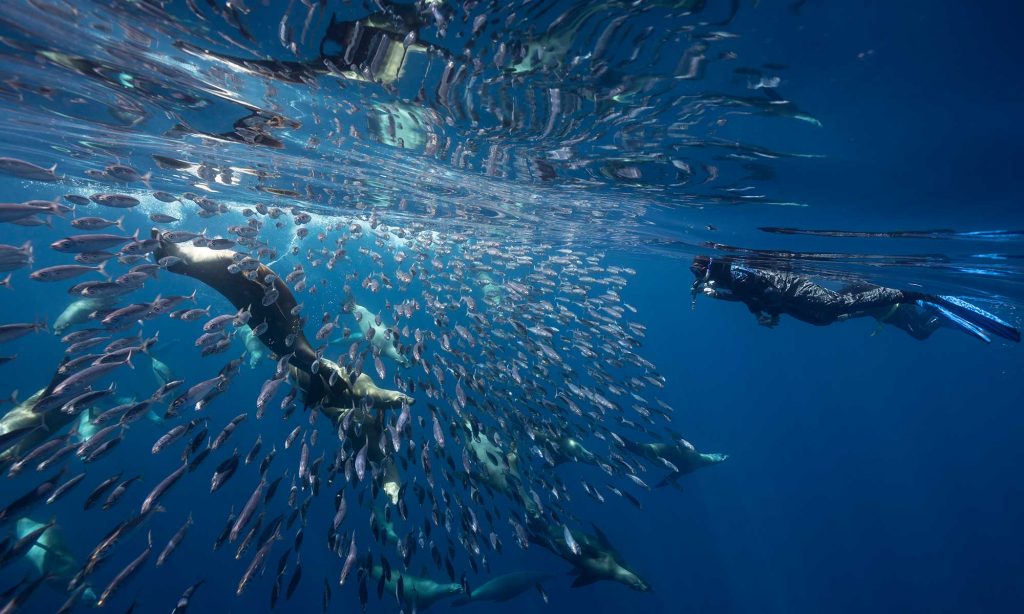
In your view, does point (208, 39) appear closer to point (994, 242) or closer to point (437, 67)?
point (437, 67)

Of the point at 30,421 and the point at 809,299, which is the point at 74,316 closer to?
the point at 30,421

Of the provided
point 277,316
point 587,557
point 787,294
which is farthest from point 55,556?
point 787,294

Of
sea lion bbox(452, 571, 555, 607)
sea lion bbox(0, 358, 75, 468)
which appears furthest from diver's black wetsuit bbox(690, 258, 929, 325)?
sea lion bbox(0, 358, 75, 468)

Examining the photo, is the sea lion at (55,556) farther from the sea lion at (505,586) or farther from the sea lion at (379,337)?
the sea lion at (505,586)

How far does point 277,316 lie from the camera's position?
7914mm

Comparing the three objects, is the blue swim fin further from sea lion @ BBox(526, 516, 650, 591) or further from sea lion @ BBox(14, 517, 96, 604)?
sea lion @ BBox(14, 517, 96, 604)

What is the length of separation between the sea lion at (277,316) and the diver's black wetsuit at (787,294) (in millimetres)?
6284

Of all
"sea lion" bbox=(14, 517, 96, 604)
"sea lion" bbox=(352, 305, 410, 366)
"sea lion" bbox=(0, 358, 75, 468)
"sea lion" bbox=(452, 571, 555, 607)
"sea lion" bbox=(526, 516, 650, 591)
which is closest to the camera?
"sea lion" bbox=(0, 358, 75, 468)

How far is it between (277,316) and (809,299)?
31.5 feet

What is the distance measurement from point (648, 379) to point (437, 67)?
7962 millimetres

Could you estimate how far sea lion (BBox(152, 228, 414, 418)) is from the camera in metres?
7.68

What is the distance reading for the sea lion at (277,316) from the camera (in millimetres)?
7676

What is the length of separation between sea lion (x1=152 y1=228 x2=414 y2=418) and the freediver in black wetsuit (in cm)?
626

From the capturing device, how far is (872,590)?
27703 millimetres
